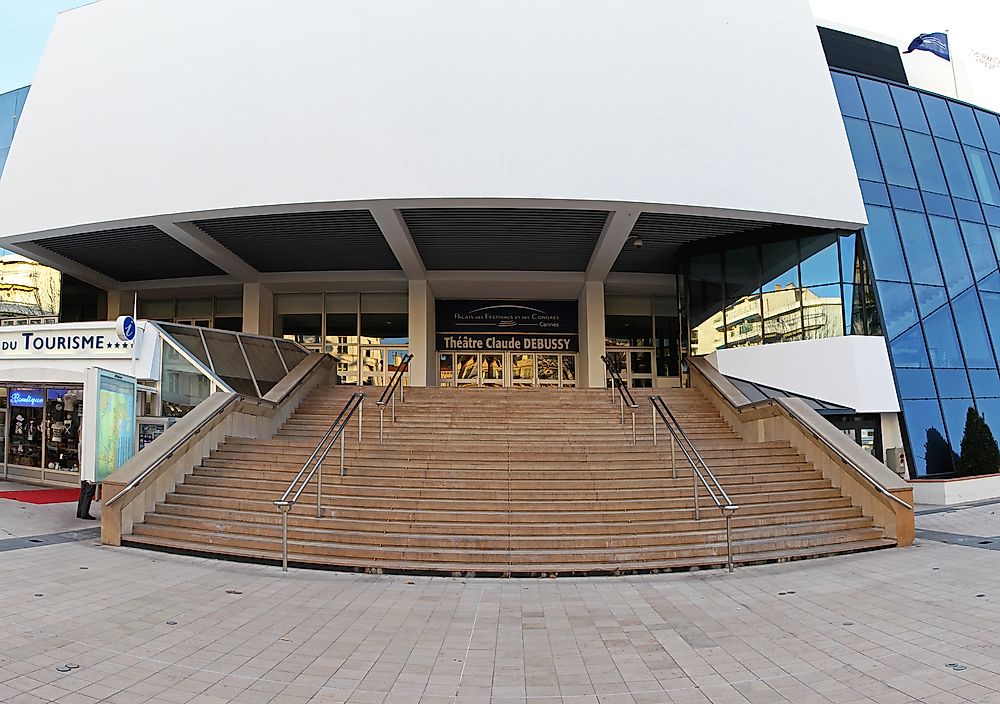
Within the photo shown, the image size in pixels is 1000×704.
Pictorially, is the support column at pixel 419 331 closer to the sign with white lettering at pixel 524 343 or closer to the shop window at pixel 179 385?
A: the sign with white lettering at pixel 524 343

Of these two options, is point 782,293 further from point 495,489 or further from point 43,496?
point 43,496

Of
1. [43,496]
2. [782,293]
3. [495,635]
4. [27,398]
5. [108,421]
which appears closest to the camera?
[495,635]

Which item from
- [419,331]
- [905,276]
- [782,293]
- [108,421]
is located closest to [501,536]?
[108,421]

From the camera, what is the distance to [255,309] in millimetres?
21656

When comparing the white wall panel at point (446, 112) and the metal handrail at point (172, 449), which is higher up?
the white wall panel at point (446, 112)

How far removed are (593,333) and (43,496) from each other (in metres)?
15.4

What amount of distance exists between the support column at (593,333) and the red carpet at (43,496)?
14186mm

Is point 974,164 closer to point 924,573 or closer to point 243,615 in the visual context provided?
point 924,573

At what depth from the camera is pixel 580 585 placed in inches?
277

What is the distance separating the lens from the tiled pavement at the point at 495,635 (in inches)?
168

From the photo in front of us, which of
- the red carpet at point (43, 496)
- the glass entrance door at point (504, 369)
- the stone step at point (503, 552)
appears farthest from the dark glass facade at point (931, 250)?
the red carpet at point (43, 496)

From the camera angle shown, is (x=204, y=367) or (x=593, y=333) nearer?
(x=204, y=367)

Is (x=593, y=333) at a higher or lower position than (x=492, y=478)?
higher

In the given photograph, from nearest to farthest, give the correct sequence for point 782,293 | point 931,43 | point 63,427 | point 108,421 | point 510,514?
point 510,514
point 108,421
point 63,427
point 782,293
point 931,43
